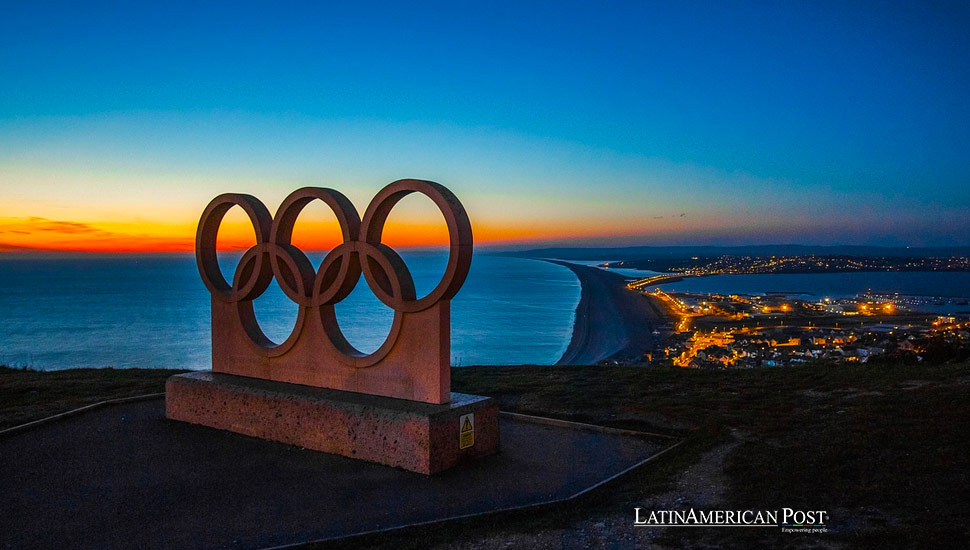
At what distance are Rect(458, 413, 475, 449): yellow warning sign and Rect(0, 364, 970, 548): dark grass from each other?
1.97 metres

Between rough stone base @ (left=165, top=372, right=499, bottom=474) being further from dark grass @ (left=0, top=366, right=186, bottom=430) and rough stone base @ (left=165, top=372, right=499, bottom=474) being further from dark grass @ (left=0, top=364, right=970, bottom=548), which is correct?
dark grass @ (left=0, top=366, right=186, bottom=430)

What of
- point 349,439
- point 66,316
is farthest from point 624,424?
point 66,316

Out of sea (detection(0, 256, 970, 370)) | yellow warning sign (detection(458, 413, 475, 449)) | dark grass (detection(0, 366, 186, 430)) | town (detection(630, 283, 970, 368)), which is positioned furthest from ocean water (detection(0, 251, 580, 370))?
yellow warning sign (detection(458, 413, 475, 449))

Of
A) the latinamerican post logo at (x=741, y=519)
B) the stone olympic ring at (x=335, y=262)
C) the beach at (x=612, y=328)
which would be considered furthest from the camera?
the beach at (x=612, y=328)

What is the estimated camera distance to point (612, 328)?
146 ft

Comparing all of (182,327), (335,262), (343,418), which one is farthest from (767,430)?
(182,327)

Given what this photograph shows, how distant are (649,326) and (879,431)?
36576 millimetres

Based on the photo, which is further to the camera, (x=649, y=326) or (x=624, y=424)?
(x=649, y=326)

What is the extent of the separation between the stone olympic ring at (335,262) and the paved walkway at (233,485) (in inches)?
71.0

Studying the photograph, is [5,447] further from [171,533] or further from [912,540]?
[912,540]

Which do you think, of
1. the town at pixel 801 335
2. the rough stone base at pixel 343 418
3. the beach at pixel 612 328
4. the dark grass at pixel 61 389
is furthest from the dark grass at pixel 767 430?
the beach at pixel 612 328

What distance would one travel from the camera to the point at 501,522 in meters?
6.09

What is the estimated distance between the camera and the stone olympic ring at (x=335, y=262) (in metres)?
8.34

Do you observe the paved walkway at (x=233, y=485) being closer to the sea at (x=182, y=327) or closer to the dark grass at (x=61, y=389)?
the dark grass at (x=61, y=389)
